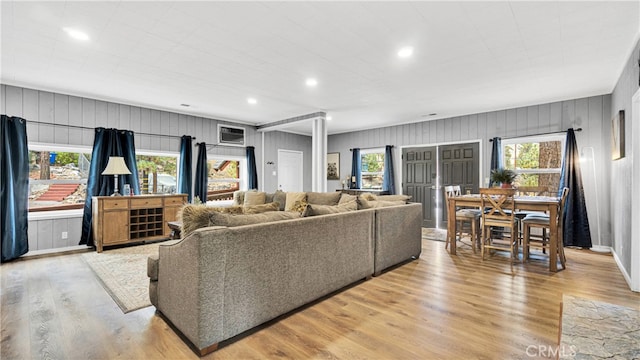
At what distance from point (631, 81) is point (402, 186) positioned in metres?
4.71

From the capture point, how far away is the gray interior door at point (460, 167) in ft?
21.0

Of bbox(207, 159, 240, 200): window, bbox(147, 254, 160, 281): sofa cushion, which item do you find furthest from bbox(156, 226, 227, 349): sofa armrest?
bbox(207, 159, 240, 200): window

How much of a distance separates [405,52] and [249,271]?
281 cm

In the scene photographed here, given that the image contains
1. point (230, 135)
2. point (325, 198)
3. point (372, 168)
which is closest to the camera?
point (325, 198)

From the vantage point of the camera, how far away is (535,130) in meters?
5.59

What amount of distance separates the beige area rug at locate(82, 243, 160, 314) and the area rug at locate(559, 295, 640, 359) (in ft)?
11.1

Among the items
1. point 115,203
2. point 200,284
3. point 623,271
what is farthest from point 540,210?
point 115,203

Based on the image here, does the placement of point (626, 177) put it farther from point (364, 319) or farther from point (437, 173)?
point (364, 319)

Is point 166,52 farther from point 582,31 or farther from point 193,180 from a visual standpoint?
point 582,31

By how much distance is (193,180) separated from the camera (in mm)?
6473

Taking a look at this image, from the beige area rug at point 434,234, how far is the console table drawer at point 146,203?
4996 mm

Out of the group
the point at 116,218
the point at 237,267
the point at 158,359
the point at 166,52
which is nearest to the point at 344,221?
the point at 237,267

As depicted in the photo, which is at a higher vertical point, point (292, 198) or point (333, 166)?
point (333, 166)

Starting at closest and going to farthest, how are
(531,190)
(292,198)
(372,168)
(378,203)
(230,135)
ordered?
(378,203) → (531,190) → (292,198) → (230,135) → (372,168)
